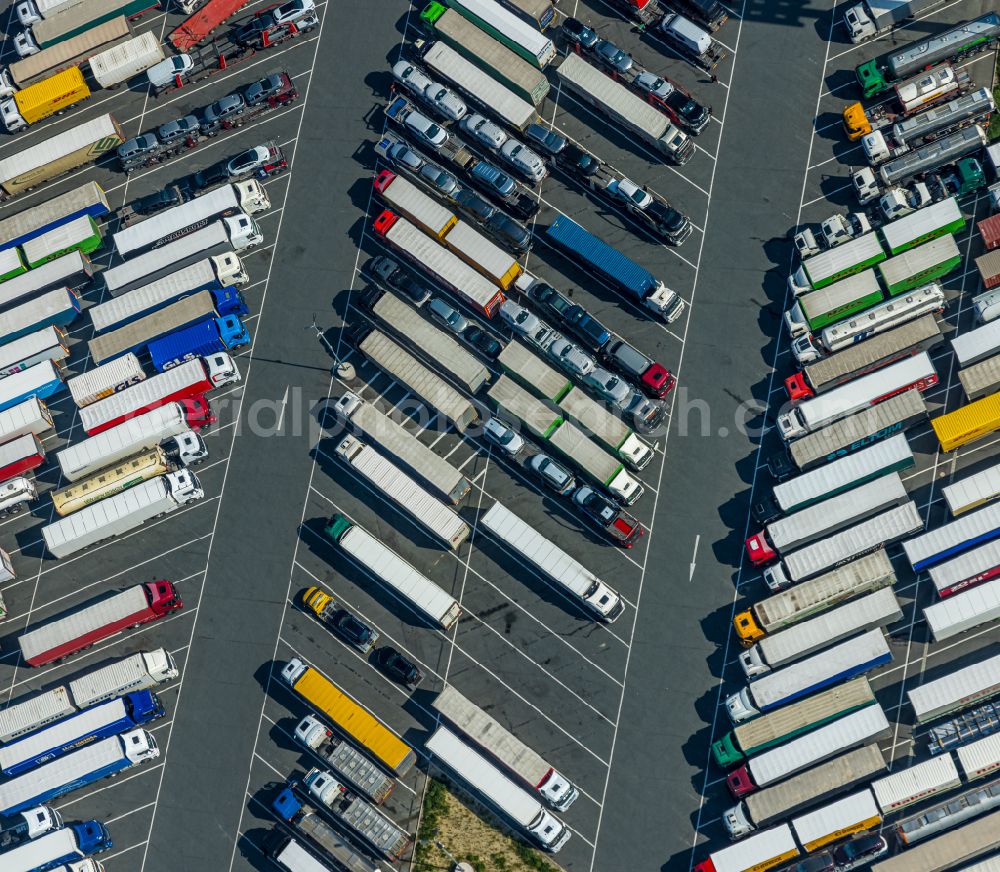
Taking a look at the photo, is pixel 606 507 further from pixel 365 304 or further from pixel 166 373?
pixel 166 373

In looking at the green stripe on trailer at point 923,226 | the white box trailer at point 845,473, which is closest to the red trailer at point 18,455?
the white box trailer at point 845,473

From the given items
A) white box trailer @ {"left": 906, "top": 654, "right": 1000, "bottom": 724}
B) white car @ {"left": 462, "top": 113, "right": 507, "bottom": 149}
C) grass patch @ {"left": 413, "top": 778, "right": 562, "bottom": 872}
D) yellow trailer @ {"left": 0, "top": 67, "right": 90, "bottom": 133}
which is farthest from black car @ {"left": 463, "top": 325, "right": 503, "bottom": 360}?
white box trailer @ {"left": 906, "top": 654, "right": 1000, "bottom": 724}

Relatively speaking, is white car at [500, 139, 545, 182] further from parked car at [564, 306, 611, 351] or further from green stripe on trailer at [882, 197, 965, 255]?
green stripe on trailer at [882, 197, 965, 255]

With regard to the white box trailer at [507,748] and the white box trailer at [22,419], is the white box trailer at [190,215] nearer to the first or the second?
the white box trailer at [22,419]

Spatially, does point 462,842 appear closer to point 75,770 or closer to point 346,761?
point 346,761

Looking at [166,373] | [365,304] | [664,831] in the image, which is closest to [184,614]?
[166,373]

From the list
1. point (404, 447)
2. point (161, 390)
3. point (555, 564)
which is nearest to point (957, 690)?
point (555, 564)
